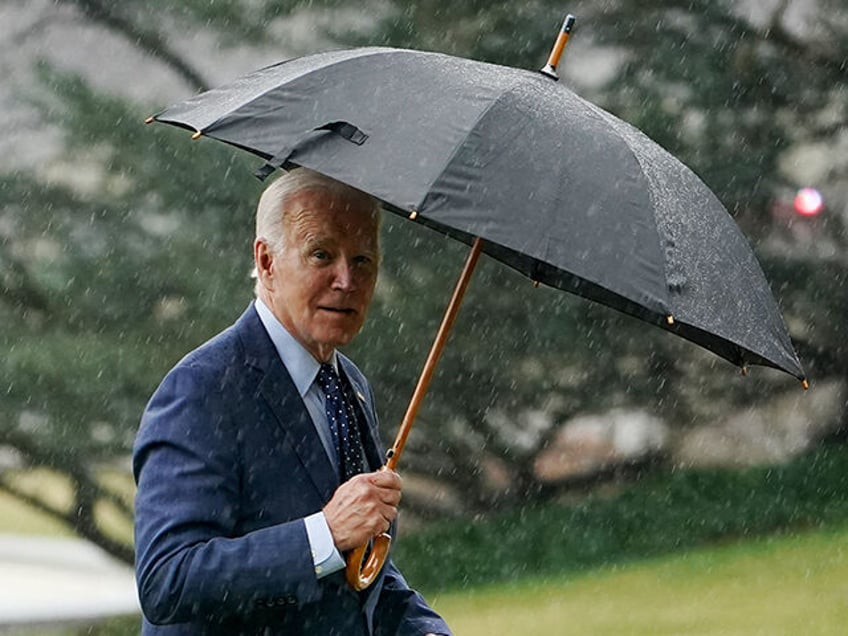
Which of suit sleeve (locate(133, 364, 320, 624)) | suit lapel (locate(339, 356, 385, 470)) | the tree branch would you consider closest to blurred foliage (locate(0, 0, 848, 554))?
the tree branch

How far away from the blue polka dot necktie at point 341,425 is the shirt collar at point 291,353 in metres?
0.04

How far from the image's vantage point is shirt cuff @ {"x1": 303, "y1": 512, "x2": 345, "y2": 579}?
6.35ft

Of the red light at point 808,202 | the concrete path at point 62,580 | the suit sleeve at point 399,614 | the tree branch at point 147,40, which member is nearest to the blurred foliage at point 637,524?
the red light at point 808,202

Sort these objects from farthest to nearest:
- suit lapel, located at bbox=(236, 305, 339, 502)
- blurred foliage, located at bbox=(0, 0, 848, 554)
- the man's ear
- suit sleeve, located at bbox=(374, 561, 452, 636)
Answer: blurred foliage, located at bbox=(0, 0, 848, 554), suit sleeve, located at bbox=(374, 561, 452, 636), the man's ear, suit lapel, located at bbox=(236, 305, 339, 502)

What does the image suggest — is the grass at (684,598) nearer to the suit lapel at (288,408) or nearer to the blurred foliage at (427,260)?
the blurred foliage at (427,260)

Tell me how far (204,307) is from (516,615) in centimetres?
167

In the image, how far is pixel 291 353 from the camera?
2.11 m

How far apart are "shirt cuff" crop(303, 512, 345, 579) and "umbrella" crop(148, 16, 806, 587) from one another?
0.35 ft

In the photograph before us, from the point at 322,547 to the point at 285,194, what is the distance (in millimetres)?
508

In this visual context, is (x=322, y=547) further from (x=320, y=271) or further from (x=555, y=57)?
(x=555, y=57)

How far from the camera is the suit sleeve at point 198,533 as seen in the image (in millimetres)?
1887

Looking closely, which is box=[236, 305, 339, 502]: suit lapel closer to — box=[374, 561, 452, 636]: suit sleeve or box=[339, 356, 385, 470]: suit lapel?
box=[339, 356, 385, 470]: suit lapel

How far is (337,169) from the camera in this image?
1.91m

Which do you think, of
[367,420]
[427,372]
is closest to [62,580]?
[367,420]
